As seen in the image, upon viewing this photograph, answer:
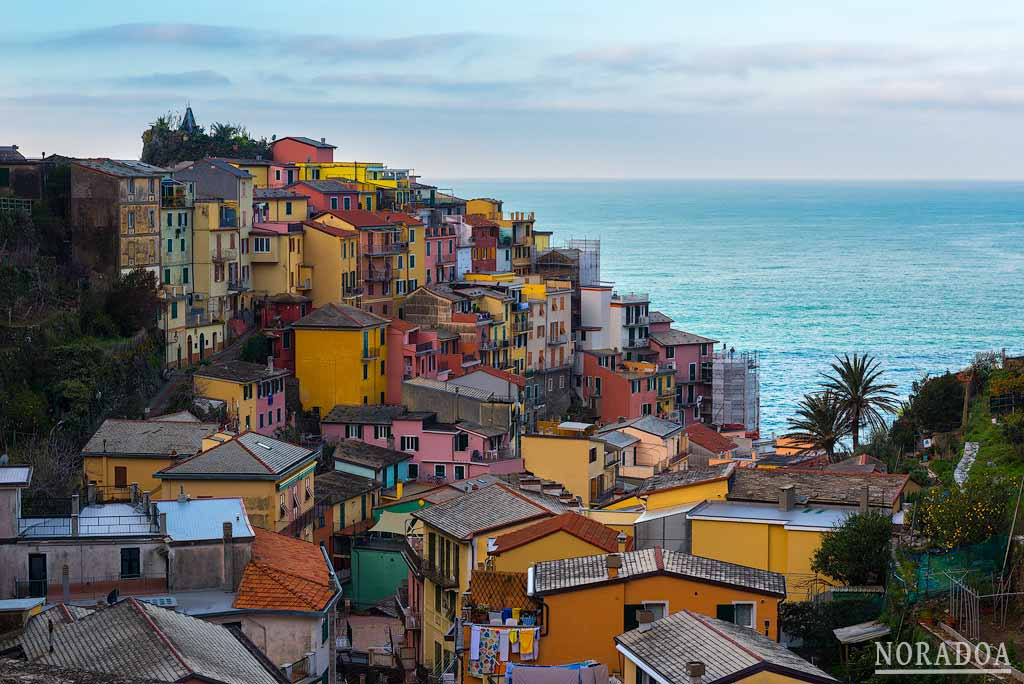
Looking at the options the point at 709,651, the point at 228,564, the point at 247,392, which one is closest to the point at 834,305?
the point at 247,392

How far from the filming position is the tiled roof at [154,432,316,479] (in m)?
38.7

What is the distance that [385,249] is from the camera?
69.6m

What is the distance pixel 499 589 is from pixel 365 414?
105 feet

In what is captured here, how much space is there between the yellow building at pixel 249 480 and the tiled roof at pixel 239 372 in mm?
13557

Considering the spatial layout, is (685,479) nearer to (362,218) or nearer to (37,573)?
(37,573)

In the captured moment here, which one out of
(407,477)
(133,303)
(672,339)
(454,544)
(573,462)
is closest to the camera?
(454,544)

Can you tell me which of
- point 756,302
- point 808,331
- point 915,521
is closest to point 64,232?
point 915,521

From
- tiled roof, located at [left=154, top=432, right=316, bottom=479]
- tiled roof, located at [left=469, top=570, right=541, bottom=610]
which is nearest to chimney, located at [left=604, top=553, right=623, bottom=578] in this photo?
tiled roof, located at [left=469, top=570, right=541, bottom=610]

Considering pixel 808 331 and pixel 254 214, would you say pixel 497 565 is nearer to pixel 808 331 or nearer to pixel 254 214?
pixel 254 214

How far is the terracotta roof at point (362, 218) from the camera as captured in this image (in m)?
69.1

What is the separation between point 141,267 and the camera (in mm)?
57938

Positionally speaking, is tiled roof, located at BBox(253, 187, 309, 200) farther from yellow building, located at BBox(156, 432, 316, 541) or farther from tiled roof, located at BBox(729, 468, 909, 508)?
tiled roof, located at BBox(729, 468, 909, 508)

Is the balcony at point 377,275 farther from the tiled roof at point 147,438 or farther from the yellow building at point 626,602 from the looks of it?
the yellow building at point 626,602

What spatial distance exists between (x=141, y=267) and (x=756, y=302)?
94.7 meters
